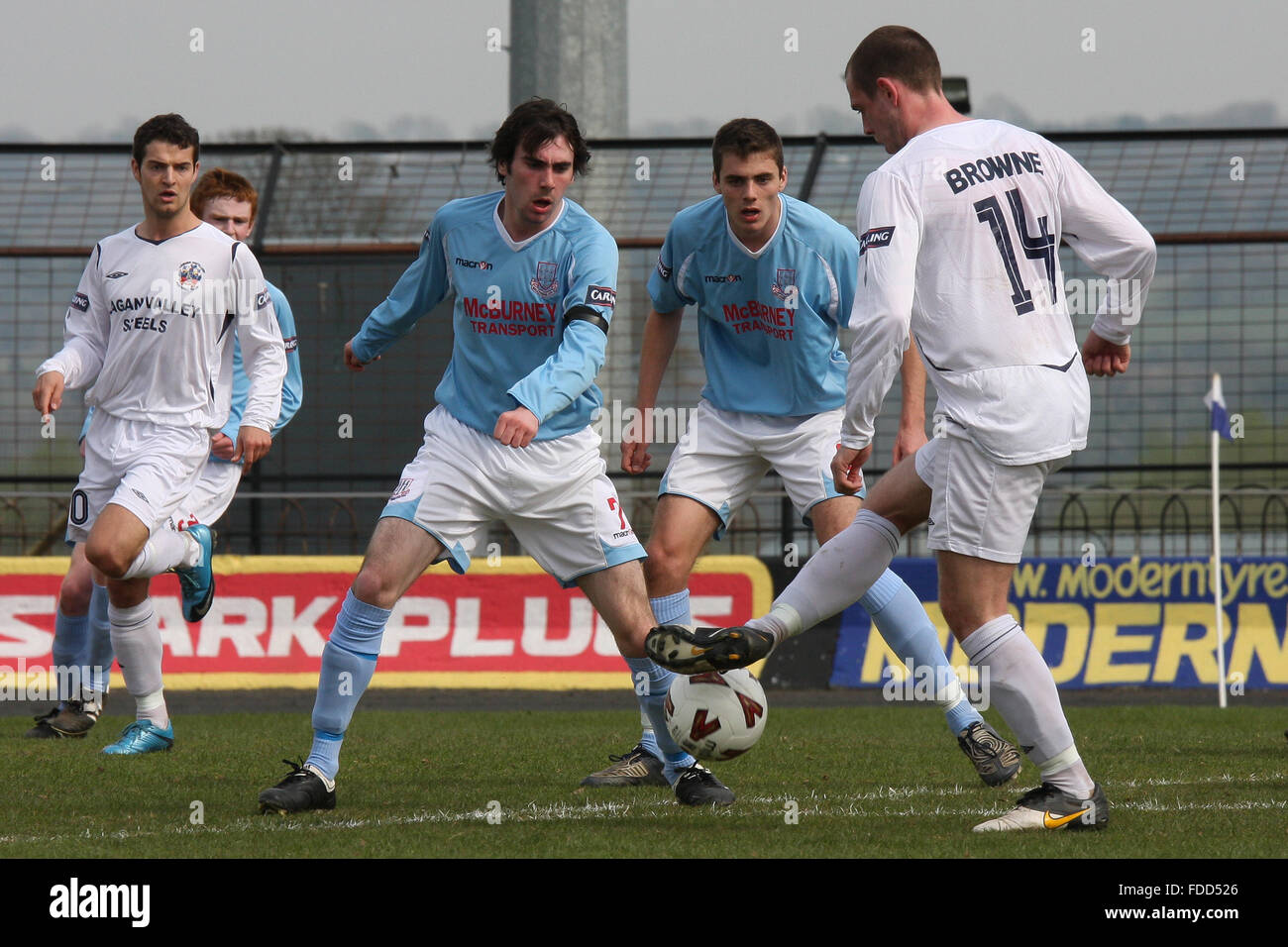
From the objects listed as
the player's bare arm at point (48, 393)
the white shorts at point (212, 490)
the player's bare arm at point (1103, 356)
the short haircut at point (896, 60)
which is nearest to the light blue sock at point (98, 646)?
the white shorts at point (212, 490)

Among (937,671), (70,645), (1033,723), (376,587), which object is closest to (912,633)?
(937,671)

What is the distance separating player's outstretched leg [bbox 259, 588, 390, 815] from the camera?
4.99 meters

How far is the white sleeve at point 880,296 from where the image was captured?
14.0 feet

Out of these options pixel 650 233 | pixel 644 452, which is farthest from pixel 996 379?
pixel 650 233

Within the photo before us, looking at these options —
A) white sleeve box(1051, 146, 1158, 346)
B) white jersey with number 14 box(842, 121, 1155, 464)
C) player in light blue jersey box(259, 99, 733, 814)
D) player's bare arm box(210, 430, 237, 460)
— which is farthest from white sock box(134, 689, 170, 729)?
white sleeve box(1051, 146, 1158, 346)

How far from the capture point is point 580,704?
34.0 feet

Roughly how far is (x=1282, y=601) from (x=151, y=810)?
8.27 metres

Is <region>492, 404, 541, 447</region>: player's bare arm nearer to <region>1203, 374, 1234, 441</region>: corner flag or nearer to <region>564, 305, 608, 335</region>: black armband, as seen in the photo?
<region>564, 305, 608, 335</region>: black armband

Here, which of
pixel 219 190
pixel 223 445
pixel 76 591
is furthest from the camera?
pixel 219 190

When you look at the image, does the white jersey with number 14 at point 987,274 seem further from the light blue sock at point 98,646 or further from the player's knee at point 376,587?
the light blue sock at point 98,646

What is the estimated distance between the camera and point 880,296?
428cm

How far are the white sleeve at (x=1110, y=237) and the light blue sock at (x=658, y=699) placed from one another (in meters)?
1.98

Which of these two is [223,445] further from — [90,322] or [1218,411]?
[1218,411]
